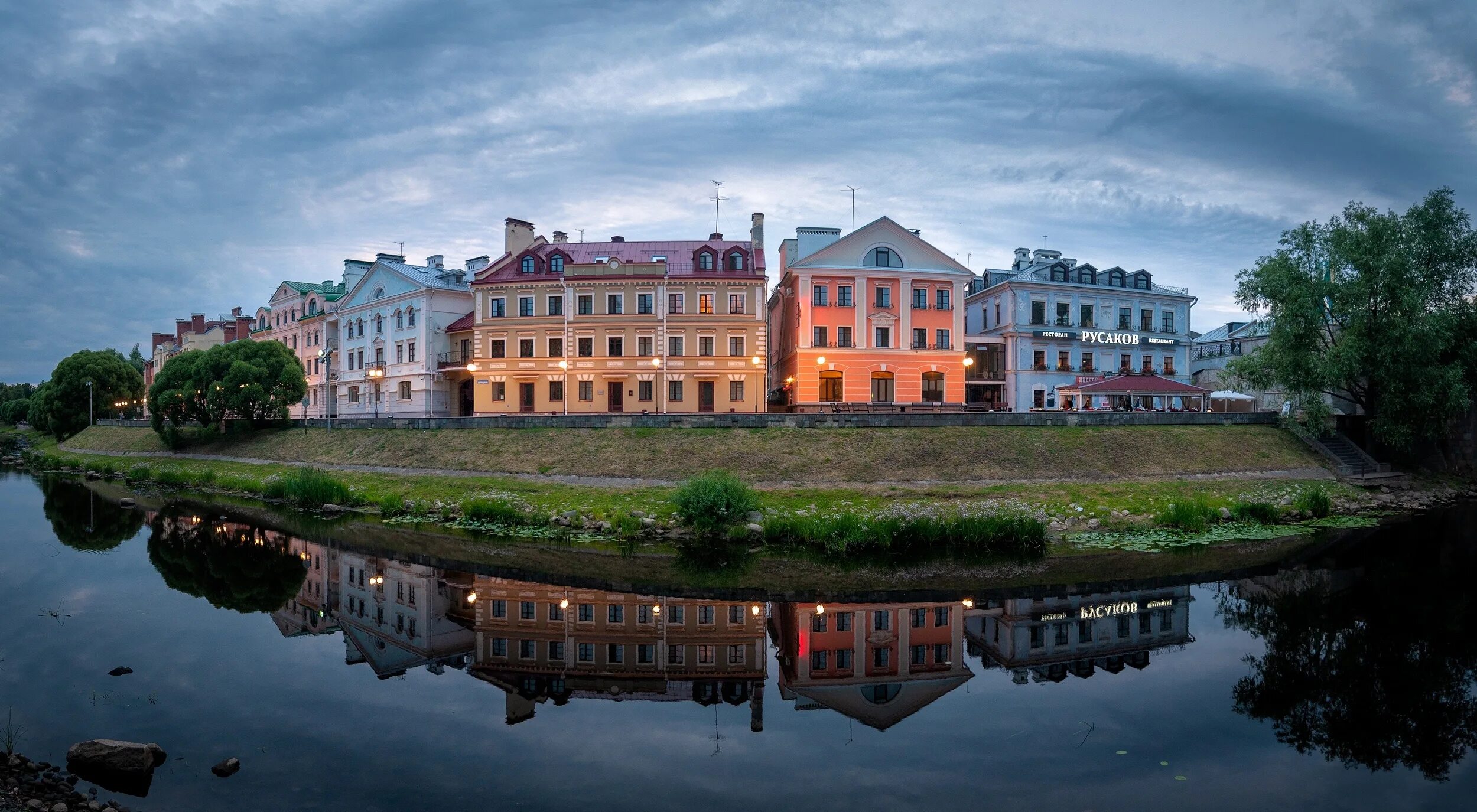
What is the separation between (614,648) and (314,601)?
1019cm

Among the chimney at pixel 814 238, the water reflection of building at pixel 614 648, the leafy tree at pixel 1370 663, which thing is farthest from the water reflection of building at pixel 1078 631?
the chimney at pixel 814 238

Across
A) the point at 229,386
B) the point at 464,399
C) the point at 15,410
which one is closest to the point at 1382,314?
the point at 464,399

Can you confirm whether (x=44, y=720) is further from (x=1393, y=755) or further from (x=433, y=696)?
(x=1393, y=755)

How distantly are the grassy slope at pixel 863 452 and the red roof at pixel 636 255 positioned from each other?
619 inches

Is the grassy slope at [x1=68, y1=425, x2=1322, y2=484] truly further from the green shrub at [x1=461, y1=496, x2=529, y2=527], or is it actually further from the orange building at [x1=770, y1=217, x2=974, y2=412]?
the orange building at [x1=770, y1=217, x2=974, y2=412]

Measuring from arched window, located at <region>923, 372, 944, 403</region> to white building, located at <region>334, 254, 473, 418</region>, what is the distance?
36312 millimetres

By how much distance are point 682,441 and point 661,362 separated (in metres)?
14.3

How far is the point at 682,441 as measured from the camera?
37.8m

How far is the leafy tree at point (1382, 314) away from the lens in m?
38.2

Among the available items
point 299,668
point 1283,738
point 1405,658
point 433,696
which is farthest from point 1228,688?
point 299,668

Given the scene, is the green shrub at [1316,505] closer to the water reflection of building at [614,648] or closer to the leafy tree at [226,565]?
the water reflection of building at [614,648]

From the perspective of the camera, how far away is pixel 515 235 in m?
57.8

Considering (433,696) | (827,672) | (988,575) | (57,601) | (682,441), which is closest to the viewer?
(433,696)

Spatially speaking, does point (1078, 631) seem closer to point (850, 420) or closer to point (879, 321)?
point (850, 420)
